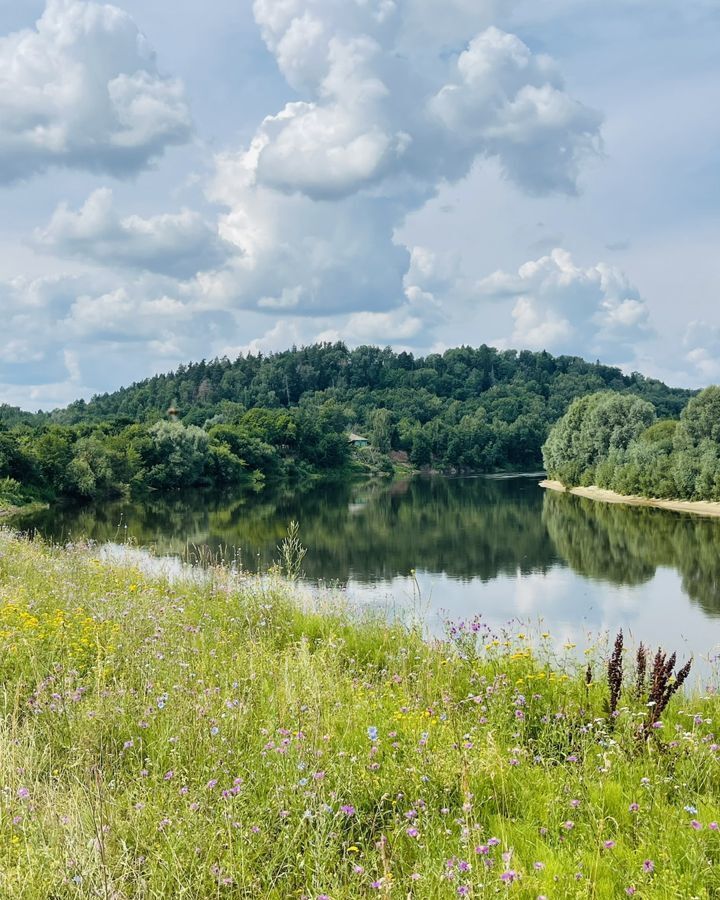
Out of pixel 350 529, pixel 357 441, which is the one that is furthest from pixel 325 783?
pixel 357 441

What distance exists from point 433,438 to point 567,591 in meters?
111

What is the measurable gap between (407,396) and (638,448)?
101m

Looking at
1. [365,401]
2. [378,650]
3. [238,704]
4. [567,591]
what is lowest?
[567,591]

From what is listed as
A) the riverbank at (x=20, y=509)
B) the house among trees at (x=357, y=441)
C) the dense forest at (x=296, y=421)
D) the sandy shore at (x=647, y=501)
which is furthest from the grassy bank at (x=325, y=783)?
the house among trees at (x=357, y=441)

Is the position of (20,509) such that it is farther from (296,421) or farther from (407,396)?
(407,396)

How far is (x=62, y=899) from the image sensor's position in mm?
3328

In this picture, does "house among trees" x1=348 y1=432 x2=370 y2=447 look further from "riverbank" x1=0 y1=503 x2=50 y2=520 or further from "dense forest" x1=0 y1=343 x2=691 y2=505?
"riverbank" x1=0 y1=503 x2=50 y2=520

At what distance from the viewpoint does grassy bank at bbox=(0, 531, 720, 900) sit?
11.4 feet

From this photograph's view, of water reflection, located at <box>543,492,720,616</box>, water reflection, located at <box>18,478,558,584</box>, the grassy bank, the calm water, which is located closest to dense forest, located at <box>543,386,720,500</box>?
water reflection, located at <box>543,492,720,616</box>

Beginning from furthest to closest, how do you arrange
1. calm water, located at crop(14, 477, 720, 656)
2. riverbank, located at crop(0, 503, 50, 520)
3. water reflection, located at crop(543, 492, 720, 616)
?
riverbank, located at crop(0, 503, 50, 520), water reflection, located at crop(543, 492, 720, 616), calm water, located at crop(14, 477, 720, 656)

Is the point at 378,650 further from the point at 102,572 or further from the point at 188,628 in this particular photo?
the point at 102,572

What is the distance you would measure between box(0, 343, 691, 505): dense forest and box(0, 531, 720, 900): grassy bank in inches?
2052

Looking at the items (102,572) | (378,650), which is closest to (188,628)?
(378,650)

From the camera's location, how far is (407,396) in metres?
164
